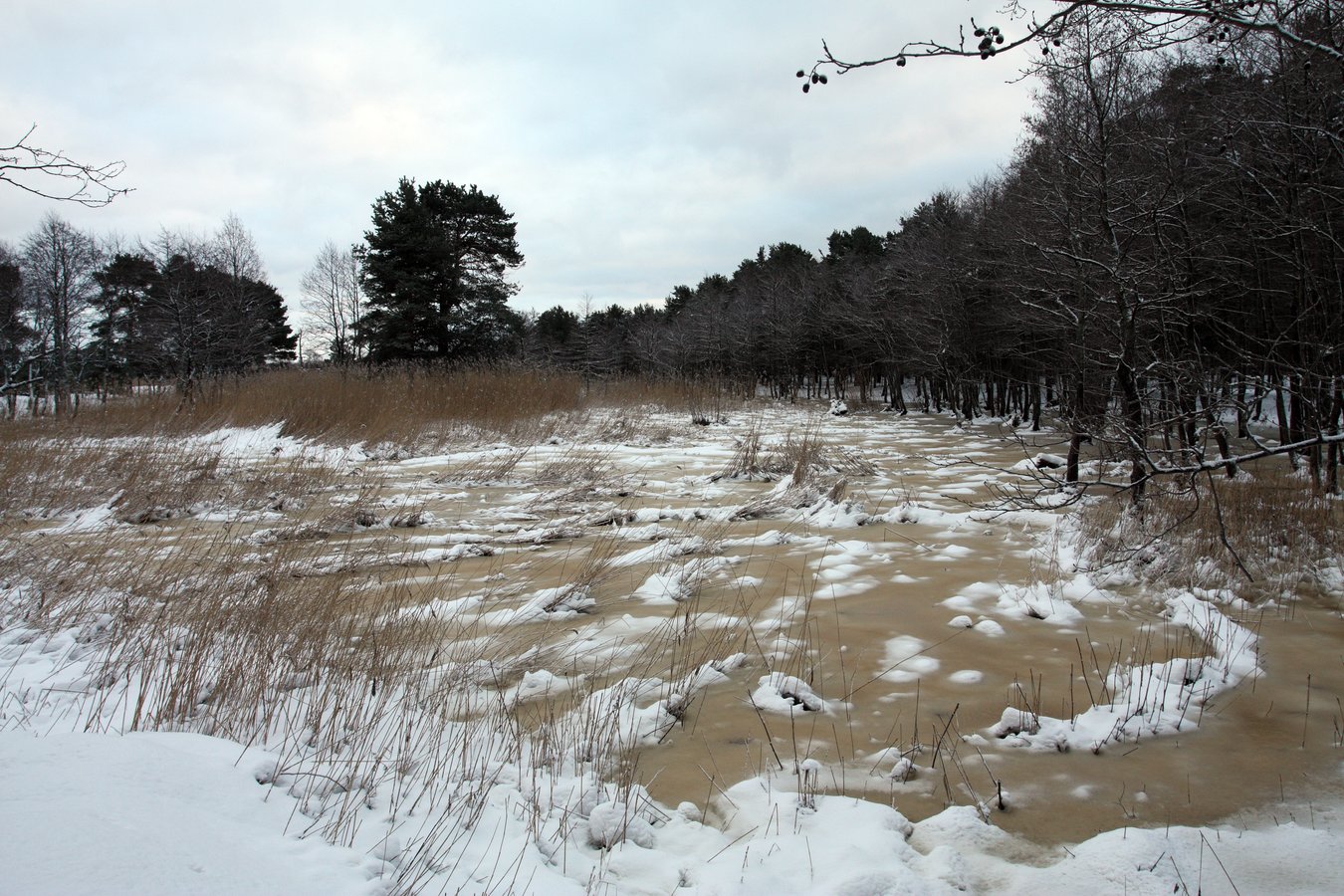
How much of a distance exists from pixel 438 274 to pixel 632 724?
28420 mm

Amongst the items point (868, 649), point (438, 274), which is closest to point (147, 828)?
point (868, 649)

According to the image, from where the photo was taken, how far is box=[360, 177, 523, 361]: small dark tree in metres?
27.3

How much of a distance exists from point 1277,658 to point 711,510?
451 centimetres

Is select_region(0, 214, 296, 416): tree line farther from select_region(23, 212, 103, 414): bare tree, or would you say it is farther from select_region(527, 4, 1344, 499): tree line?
select_region(527, 4, 1344, 499): tree line

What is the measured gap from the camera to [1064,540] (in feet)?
17.7

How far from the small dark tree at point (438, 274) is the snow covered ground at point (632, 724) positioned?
2383 centimetres

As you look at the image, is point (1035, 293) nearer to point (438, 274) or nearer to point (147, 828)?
point (147, 828)

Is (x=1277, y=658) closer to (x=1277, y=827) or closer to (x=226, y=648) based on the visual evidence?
(x=1277, y=827)

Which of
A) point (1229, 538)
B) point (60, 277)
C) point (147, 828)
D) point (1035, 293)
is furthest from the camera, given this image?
point (60, 277)

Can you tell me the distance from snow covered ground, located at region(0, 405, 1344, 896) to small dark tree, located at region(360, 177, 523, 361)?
78.2 ft

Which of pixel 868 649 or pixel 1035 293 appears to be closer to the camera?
pixel 868 649

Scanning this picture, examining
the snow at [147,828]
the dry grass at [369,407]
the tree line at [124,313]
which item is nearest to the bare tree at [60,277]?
the tree line at [124,313]

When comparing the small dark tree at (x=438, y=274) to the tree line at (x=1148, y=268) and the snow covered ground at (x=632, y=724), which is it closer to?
the tree line at (x=1148, y=268)

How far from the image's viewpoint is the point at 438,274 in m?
28.1
